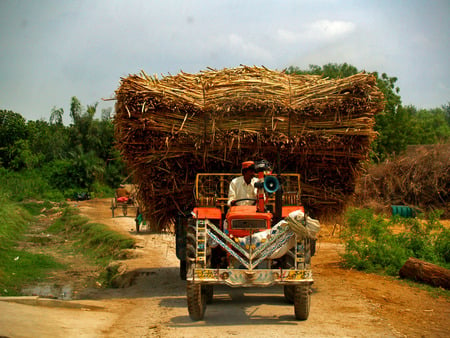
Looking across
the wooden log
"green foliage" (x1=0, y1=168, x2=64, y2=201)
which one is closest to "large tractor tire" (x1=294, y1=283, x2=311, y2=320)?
the wooden log

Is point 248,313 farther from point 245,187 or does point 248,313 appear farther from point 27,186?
point 27,186

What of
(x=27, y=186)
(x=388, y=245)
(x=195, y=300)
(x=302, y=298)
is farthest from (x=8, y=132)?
(x=302, y=298)

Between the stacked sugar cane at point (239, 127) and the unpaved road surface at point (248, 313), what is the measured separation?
1692mm

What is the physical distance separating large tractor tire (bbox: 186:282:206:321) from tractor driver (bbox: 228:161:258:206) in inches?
58.4

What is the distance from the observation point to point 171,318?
23.1 ft

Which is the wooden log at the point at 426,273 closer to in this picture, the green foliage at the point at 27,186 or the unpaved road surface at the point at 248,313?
the unpaved road surface at the point at 248,313

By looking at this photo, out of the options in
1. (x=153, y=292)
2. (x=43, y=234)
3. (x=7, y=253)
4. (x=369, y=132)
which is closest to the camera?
(x=369, y=132)

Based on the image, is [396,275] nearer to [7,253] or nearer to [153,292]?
[153,292]

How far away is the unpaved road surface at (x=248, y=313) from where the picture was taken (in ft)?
20.0

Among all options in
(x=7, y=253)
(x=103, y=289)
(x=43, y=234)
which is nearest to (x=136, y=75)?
(x=103, y=289)

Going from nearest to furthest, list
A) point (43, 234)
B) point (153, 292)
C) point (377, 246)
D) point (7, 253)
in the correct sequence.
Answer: point (153, 292) → point (377, 246) → point (7, 253) → point (43, 234)

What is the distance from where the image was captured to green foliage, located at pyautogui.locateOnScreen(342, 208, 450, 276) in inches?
421

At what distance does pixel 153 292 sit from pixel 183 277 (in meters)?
0.70

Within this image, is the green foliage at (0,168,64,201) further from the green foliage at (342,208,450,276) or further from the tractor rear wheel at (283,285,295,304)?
the tractor rear wheel at (283,285,295,304)
